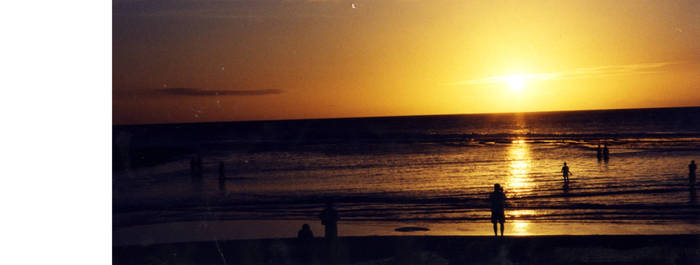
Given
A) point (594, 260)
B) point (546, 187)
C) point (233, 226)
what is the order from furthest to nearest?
point (546, 187)
point (233, 226)
point (594, 260)

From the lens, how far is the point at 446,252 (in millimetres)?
5145

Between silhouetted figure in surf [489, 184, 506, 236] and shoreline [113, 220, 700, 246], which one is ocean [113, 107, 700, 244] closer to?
shoreline [113, 220, 700, 246]

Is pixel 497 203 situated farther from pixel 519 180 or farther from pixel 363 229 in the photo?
pixel 519 180

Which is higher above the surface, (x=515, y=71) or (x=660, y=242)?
(x=515, y=71)

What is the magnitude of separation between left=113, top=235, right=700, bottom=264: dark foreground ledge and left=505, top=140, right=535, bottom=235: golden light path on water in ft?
7.22

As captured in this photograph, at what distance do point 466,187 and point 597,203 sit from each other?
386 centimetres

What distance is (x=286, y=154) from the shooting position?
24719 mm

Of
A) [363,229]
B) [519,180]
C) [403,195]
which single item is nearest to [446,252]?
[363,229]

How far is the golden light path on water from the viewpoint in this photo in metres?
8.03

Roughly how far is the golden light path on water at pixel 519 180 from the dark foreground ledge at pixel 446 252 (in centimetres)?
220
